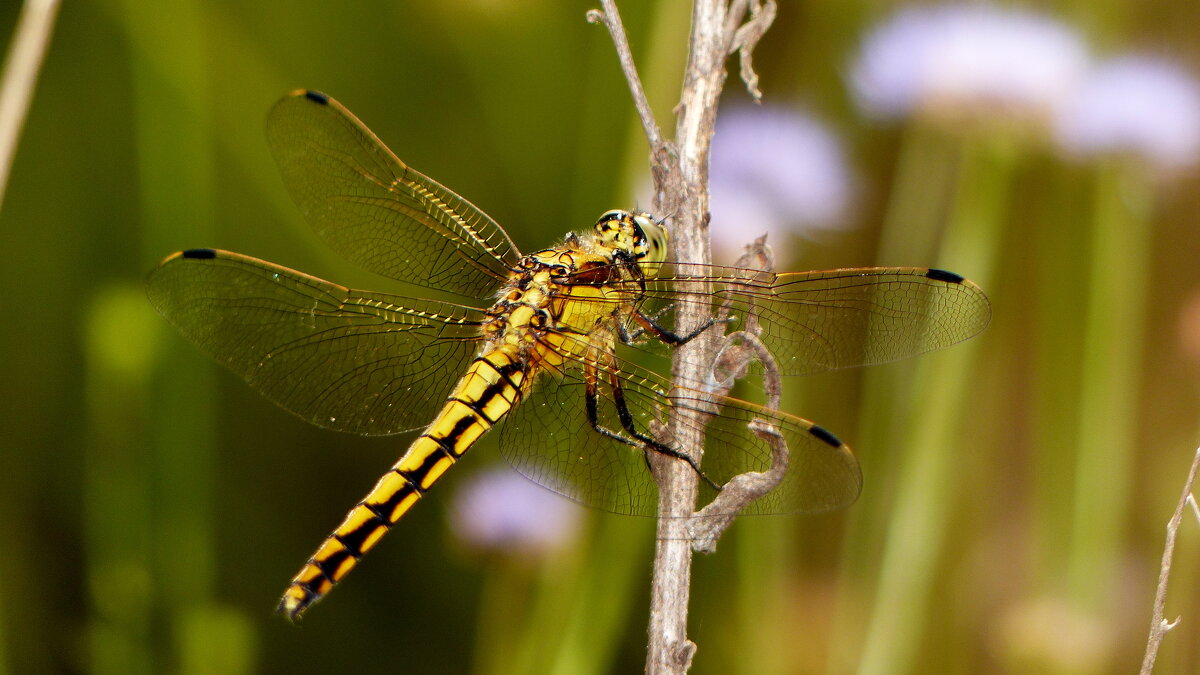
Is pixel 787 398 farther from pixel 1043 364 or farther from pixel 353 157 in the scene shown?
pixel 353 157

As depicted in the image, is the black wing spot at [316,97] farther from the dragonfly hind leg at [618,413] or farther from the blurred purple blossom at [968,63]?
the blurred purple blossom at [968,63]

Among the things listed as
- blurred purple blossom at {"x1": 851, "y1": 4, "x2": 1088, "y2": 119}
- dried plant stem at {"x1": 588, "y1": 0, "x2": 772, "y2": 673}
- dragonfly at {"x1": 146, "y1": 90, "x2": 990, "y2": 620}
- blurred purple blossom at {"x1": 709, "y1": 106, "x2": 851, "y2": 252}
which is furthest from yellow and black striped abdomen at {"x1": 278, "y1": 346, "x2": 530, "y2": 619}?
blurred purple blossom at {"x1": 851, "y1": 4, "x2": 1088, "y2": 119}

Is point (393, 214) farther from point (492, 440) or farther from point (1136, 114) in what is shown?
point (1136, 114)

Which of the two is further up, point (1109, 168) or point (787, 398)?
point (1109, 168)

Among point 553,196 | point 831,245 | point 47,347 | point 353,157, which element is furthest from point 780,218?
point 47,347

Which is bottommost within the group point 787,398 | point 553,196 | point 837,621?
point 837,621
